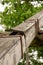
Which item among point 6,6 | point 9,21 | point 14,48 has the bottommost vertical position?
point 9,21

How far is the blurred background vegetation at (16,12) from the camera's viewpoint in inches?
316

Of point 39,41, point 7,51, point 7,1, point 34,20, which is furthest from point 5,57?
point 7,1

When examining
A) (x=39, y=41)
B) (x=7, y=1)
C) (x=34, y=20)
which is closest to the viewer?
(x=34, y=20)

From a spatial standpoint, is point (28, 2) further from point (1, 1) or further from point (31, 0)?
point (1, 1)

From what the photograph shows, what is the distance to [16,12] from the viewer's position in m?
8.24

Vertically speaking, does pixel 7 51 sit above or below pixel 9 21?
above

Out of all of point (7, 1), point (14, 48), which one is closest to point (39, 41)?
point (14, 48)

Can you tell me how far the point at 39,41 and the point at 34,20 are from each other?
2.40ft

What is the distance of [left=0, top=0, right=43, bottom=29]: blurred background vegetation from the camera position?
8031 millimetres

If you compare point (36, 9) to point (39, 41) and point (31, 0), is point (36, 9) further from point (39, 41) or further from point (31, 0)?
point (39, 41)

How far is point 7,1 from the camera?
27.9ft

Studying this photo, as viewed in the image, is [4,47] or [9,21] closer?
[4,47]

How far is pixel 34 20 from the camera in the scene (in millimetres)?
2795

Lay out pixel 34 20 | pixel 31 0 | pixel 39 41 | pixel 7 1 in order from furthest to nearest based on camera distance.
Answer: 1. pixel 7 1
2. pixel 31 0
3. pixel 39 41
4. pixel 34 20
